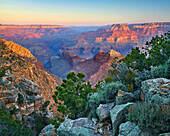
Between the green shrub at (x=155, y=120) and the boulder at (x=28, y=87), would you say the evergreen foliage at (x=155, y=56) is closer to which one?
the green shrub at (x=155, y=120)

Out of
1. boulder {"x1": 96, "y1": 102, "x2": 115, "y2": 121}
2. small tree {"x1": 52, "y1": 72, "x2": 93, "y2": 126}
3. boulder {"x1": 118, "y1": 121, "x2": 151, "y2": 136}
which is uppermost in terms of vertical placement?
boulder {"x1": 118, "y1": 121, "x2": 151, "y2": 136}

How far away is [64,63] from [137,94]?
160001 millimetres

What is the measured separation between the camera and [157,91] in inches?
208

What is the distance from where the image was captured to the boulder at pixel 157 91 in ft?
16.0

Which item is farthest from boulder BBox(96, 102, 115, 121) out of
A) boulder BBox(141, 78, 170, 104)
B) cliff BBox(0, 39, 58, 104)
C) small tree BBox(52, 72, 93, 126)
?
cliff BBox(0, 39, 58, 104)

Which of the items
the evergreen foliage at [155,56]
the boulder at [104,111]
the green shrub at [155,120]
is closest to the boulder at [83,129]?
the boulder at [104,111]

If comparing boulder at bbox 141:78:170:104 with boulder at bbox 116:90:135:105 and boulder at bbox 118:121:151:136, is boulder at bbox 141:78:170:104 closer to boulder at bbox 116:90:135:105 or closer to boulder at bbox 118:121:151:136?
boulder at bbox 116:90:135:105

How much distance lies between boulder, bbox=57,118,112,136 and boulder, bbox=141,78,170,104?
A: 249 centimetres

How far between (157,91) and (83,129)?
3982 mm

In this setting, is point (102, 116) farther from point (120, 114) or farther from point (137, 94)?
point (137, 94)

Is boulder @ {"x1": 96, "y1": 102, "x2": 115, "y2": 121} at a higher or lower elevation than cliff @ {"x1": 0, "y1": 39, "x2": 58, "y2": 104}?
higher

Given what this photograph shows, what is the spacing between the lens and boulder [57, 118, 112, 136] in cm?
610

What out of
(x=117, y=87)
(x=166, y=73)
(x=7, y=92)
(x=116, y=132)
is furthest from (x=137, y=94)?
(x=7, y=92)

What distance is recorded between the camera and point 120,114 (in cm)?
534
